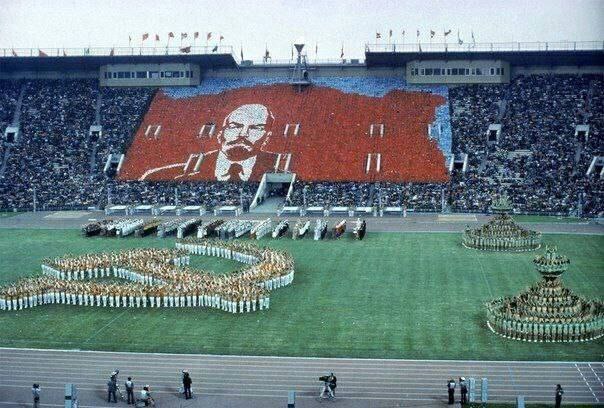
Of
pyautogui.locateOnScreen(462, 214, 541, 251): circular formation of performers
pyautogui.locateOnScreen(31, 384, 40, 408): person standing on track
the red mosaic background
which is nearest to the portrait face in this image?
the red mosaic background

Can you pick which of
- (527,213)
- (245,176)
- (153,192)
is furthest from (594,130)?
(153,192)

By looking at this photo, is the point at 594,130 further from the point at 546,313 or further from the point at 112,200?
the point at 546,313

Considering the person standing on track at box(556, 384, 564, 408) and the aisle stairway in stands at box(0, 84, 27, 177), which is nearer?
the person standing on track at box(556, 384, 564, 408)

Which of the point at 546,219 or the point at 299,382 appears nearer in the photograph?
the point at 299,382

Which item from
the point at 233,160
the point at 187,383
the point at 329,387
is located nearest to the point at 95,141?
the point at 233,160

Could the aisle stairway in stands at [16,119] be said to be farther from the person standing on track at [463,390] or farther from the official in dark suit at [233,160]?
the person standing on track at [463,390]

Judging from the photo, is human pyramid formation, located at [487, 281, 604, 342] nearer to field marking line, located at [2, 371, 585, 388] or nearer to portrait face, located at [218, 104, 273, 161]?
field marking line, located at [2, 371, 585, 388]

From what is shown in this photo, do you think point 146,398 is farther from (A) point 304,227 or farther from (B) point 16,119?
(B) point 16,119
